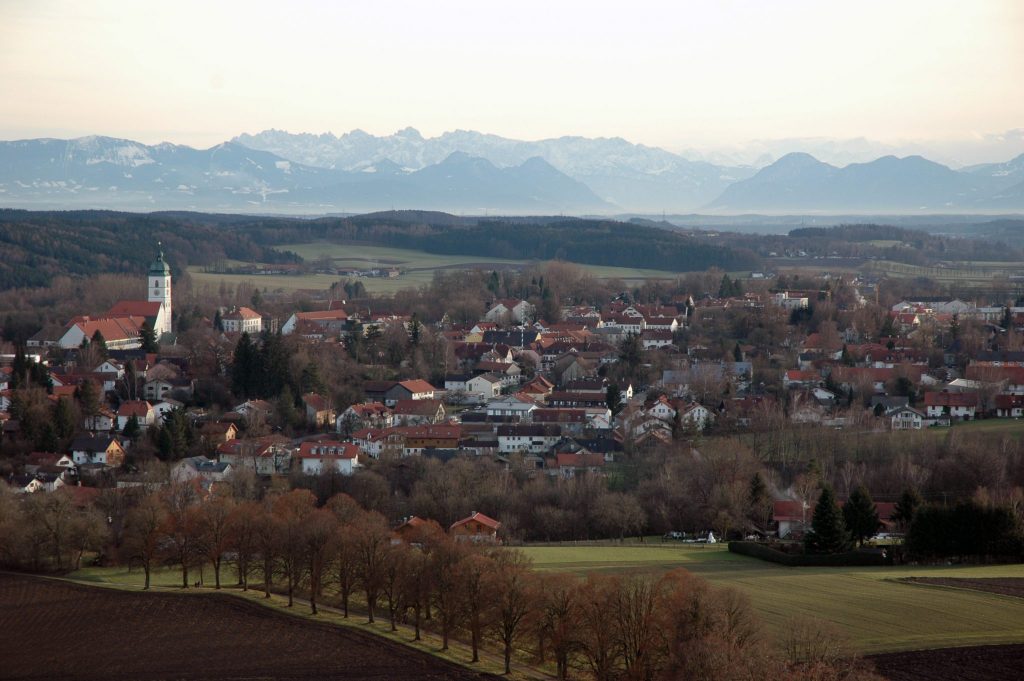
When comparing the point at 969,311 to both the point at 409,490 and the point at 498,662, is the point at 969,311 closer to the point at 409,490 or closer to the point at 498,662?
the point at 409,490

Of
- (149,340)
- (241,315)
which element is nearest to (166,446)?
(149,340)

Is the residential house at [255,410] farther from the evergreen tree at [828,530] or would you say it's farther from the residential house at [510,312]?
the residential house at [510,312]

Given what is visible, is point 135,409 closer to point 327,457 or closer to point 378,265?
point 327,457

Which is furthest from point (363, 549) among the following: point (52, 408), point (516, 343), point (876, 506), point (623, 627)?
point (516, 343)

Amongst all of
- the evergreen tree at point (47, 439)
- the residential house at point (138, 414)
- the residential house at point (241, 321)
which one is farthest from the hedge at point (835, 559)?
the residential house at point (241, 321)

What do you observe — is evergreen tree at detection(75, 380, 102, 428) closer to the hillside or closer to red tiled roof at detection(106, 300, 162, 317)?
red tiled roof at detection(106, 300, 162, 317)

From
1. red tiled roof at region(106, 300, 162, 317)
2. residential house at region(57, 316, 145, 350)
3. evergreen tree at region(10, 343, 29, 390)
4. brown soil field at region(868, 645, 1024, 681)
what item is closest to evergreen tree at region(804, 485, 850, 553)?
brown soil field at region(868, 645, 1024, 681)

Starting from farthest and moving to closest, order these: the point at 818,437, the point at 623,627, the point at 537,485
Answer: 1. the point at 818,437
2. the point at 537,485
3. the point at 623,627
